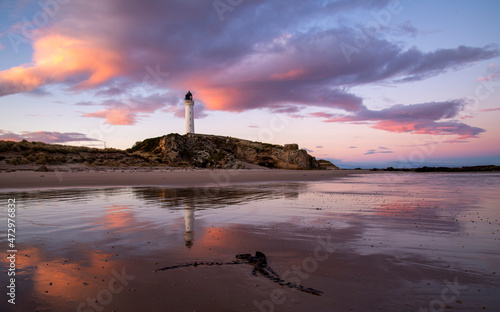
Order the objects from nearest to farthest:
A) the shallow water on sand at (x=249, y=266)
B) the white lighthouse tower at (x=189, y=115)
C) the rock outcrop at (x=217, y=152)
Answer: the shallow water on sand at (x=249, y=266) < the rock outcrop at (x=217, y=152) < the white lighthouse tower at (x=189, y=115)

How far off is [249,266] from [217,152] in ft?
191

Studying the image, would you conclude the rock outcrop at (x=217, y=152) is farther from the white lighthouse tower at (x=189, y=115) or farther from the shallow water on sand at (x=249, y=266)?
the shallow water on sand at (x=249, y=266)

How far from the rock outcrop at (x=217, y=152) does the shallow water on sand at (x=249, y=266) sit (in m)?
A: 46.2

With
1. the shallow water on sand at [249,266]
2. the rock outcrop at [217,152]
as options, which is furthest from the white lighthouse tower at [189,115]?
the shallow water on sand at [249,266]

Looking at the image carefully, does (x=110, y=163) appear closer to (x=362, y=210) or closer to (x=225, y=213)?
(x=225, y=213)

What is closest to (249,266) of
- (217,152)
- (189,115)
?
(217,152)

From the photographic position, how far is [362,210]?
1070cm

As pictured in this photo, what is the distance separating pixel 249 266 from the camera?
15.7 ft

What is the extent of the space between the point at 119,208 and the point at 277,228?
6649 mm

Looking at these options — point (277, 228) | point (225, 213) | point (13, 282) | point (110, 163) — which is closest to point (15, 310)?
point (13, 282)

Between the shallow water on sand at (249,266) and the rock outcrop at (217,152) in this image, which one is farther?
the rock outcrop at (217,152)

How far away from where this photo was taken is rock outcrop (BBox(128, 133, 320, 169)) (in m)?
57.0

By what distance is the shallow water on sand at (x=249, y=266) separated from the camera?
3615mm

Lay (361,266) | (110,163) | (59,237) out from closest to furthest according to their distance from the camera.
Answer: (361,266) < (59,237) < (110,163)
